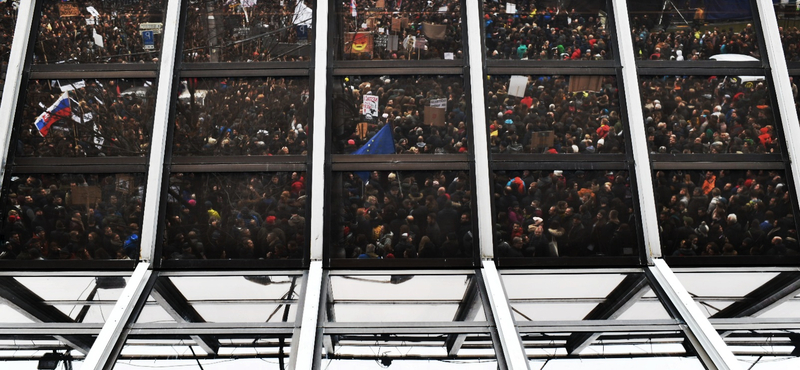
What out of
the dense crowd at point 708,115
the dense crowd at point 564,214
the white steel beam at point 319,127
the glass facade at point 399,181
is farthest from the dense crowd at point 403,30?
the dense crowd at point 708,115

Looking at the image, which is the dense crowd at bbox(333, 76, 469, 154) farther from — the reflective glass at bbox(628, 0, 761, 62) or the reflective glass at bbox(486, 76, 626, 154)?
the reflective glass at bbox(628, 0, 761, 62)

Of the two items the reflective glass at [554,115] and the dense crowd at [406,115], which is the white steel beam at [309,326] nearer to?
the dense crowd at [406,115]

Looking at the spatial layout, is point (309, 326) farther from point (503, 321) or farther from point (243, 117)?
point (243, 117)

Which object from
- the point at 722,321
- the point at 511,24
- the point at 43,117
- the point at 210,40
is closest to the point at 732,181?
the point at 722,321

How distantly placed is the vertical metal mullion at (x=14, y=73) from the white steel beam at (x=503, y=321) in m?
6.42

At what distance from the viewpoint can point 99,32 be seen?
30.0 feet

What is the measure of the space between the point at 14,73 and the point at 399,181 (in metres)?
5.36

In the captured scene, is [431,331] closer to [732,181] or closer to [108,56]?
[732,181]

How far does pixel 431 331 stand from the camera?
25.1 feet

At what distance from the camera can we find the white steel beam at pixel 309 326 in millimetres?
7152

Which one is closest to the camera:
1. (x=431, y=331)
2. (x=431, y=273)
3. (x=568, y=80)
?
(x=431, y=331)

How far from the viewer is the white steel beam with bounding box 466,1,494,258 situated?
838cm

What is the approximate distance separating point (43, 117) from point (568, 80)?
7.13 metres

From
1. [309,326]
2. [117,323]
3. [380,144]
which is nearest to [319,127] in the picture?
[380,144]
